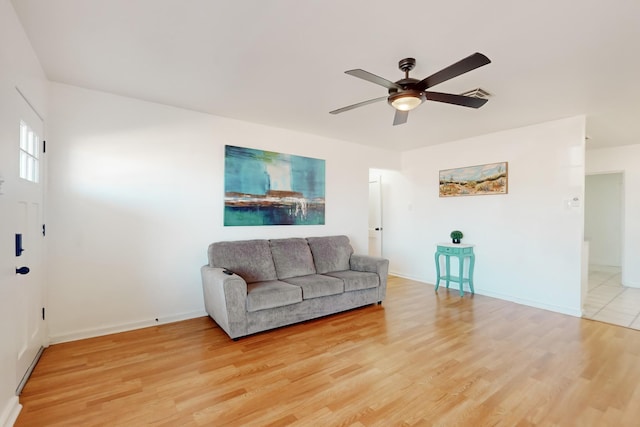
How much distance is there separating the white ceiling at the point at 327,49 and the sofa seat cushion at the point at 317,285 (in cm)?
202

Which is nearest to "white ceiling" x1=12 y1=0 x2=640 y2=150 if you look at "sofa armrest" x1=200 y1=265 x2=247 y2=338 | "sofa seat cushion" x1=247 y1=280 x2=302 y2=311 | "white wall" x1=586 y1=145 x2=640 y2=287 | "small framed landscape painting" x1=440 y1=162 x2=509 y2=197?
"small framed landscape painting" x1=440 y1=162 x2=509 y2=197

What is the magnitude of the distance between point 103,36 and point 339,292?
3188mm

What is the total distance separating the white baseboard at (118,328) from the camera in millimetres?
2830

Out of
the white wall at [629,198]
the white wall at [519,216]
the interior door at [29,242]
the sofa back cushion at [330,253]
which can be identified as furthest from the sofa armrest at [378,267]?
the white wall at [629,198]

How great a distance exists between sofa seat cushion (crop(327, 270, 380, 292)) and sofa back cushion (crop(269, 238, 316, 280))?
1.13ft

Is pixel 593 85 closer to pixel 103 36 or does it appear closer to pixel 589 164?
pixel 589 164

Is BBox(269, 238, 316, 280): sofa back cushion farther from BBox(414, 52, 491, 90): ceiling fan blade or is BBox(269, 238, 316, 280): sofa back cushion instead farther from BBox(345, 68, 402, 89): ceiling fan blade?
BBox(414, 52, 491, 90): ceiling fan blade

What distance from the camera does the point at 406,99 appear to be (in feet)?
7.57

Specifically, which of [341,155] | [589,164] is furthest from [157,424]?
[589,164]

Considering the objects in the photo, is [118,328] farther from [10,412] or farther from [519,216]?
[519,216]

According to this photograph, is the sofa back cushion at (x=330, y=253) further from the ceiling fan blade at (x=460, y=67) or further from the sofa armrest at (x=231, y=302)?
the ceiling fan blade at (x=460, y=67)

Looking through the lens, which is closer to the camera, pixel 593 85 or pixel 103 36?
pixel 103 36

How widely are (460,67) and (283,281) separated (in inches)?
108

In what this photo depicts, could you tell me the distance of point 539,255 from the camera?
4.07 metres
